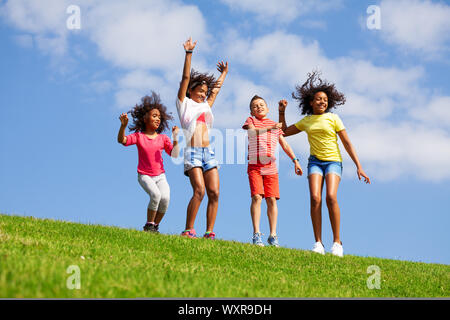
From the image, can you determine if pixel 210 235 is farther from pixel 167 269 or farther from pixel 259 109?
pixel 167 269

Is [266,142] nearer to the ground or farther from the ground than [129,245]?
farther from the ground

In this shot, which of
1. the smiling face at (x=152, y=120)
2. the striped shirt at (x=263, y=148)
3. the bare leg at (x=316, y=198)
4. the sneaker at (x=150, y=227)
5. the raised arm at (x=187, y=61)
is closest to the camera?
the raised arm at (x=187, y=61)

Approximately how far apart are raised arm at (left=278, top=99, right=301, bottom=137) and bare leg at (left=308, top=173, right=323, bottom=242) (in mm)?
1340

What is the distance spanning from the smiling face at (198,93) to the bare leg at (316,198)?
2.95 metres

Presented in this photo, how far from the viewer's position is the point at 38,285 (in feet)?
14.7

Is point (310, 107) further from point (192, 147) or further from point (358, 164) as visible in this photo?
point (192, 147)

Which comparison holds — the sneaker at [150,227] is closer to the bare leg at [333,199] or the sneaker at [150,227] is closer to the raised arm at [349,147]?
the bare leg at [333,199]

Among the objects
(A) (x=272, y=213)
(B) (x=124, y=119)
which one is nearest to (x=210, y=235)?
(A) (x=272, y=213)

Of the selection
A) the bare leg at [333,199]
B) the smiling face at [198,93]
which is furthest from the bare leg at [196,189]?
the bare leg at [333,199]

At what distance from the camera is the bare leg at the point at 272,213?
34.0 ft

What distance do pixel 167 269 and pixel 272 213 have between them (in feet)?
13.6

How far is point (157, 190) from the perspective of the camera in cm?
1062
